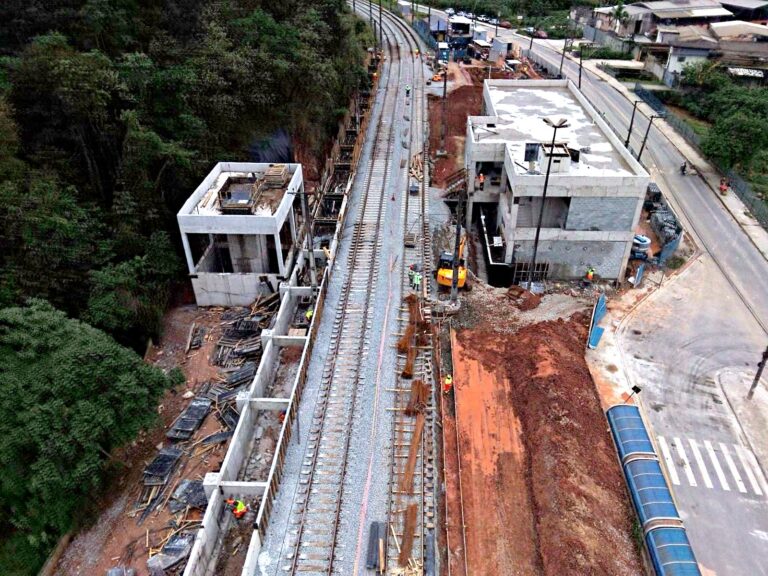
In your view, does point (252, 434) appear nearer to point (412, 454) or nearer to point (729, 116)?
point (412, 454)

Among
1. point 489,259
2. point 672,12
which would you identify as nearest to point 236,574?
point 489,259

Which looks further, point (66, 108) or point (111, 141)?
point (111, 141)

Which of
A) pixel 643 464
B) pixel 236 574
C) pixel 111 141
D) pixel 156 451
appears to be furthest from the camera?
pixel 111 141

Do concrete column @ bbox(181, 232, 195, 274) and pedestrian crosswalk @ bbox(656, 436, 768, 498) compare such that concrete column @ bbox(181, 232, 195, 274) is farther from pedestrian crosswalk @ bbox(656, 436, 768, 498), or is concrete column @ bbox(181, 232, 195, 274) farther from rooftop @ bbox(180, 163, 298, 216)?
pedestrian crosswalk @ bbox(656, 436, 768, 498)

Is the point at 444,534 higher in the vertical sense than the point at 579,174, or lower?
lower

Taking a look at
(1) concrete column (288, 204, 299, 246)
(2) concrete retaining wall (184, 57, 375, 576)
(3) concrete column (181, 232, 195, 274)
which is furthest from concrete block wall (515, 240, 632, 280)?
(3) concrete column (181, 232, 195, 274)

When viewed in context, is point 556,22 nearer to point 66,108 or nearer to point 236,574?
point 66,108
